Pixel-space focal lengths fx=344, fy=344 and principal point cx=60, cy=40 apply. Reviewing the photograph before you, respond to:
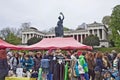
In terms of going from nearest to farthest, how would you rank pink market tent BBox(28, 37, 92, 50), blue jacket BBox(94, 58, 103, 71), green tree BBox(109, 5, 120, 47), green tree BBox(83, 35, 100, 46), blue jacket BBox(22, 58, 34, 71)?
blue jacket BBox(94, 58, 103, 71), blue jacket BBox(22, 58, 34, 71), pink market tent BBox(28, 37, 92, 50), green tree BBox(109, 5, 120, 47), green tree BBox(83, 35, 100, 46)

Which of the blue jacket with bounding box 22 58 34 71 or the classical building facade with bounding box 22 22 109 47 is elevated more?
the classical building facade with bounding box 22 22 109 47

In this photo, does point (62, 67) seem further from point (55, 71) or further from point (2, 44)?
point (2, 44)

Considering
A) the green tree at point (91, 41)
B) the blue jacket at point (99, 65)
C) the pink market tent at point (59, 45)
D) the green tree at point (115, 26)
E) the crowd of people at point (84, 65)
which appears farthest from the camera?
the green tree at point (91, 41)

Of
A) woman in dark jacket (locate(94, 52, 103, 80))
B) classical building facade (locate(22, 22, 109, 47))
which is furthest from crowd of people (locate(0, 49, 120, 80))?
classical building facade (locate(22, 22, 109, 47))

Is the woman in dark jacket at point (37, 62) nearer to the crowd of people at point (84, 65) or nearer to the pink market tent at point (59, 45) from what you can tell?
the crowd of people at point (84, 65)

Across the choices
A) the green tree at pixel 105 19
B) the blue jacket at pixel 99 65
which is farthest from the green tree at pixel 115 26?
the blue jacket at pixel 99 65

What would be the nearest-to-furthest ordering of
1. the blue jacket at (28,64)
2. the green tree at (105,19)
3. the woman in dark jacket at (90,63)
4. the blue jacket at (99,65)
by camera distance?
the blue jacket at (99,65) → the woman in dark jacket at (90,63) → the blue jacket at (28,64) → the green tree at (105,19)

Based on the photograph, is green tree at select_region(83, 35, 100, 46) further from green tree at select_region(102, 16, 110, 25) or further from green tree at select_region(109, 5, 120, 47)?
green tree at select_region(109, 5, 120, 47)

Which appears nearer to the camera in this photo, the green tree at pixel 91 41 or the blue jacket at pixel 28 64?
the blue jacket at pixel 28 64

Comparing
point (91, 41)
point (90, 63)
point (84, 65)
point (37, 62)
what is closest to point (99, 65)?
point (90, 63)

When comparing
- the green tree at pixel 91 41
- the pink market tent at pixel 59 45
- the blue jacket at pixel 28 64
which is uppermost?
the green tree at pixel 91 41

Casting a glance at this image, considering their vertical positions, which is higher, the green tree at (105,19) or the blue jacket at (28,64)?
the green tree at (105,19)

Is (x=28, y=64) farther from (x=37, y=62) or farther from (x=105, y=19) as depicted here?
(x=105, y=19)

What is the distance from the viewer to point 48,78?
51.6 ft
